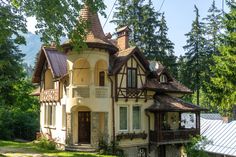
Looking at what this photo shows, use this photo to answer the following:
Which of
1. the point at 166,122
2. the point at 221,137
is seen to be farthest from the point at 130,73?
the point at 221,137

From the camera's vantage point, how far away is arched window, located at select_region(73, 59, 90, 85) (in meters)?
25.7

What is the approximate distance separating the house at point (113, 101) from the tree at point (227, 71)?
10.3 ft

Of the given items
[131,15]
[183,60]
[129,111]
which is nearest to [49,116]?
[129,111]

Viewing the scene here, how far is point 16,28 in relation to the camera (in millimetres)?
17141

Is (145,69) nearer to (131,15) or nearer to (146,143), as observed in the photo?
(146,143)

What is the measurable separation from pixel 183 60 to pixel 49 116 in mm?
27516

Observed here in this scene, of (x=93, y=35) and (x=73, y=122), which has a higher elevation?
(x=93, y=35)

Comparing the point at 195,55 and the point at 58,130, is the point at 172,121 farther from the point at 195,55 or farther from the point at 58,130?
the point at 195,55

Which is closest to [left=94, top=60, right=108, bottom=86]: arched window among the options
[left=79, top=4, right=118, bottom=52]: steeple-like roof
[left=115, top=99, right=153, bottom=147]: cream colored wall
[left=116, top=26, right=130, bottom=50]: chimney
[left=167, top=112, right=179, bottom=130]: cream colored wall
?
[left=79, top=4, right=118, bottom=52]: steeple-like roof

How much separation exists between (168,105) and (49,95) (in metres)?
10.1

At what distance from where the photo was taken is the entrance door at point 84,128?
26.2 metres

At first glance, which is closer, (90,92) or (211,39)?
(90,92)

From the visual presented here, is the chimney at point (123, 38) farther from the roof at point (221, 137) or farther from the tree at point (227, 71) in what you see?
the roof at point (221, 137)

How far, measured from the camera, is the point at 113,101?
25.6 m
